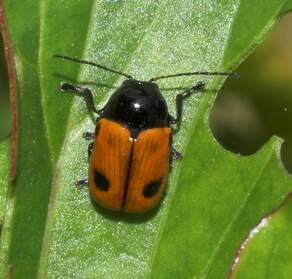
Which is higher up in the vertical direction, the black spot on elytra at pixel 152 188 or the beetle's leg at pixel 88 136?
the beetle's leg at pixel 88 136

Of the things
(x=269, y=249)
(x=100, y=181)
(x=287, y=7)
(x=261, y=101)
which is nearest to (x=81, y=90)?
(x=100, y=181)

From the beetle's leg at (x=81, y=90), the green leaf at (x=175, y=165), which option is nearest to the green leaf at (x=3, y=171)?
the green leaf at (x=175, y=165)

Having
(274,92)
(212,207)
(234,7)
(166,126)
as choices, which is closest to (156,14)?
(234,7)

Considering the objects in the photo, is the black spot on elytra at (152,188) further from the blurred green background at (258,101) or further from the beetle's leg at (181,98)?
the blurred green background at (258,101)

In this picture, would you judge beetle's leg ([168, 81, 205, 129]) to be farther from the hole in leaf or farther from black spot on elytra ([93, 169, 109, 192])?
the hole in leaf

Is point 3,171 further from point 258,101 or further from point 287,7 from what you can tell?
point 258,101

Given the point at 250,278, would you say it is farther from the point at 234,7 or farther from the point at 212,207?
the point at 234,7
